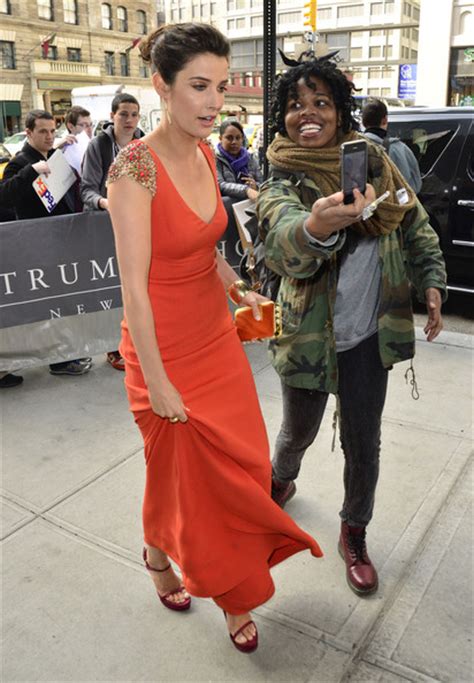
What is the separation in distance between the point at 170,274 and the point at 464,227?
5.06 m

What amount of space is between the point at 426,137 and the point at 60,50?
4354 cm

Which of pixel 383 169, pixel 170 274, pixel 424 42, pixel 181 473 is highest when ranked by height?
pixel 424 42

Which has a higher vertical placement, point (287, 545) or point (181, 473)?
point (181, 473)

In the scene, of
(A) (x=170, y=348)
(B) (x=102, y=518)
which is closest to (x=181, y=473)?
(A) (x=170, y=348)

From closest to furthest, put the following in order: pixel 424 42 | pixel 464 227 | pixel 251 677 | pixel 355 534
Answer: pixel 251 677, pixel 355 534, pixel 464 227, pixel 424 42

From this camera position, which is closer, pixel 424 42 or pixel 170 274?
pixel 170 274

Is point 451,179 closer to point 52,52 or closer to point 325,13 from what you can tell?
point 52,52

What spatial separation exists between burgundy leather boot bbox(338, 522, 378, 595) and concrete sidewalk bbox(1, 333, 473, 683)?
5cm

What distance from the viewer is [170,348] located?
199cm

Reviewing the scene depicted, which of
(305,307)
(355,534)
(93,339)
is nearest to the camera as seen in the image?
(305,307)

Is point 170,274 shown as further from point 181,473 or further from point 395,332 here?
point 395,332

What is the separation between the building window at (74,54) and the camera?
146 feet

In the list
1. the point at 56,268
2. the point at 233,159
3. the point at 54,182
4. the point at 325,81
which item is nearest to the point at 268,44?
the point at 233,159

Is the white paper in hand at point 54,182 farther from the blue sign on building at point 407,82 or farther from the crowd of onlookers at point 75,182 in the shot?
the blue sign on building at point 407,82
